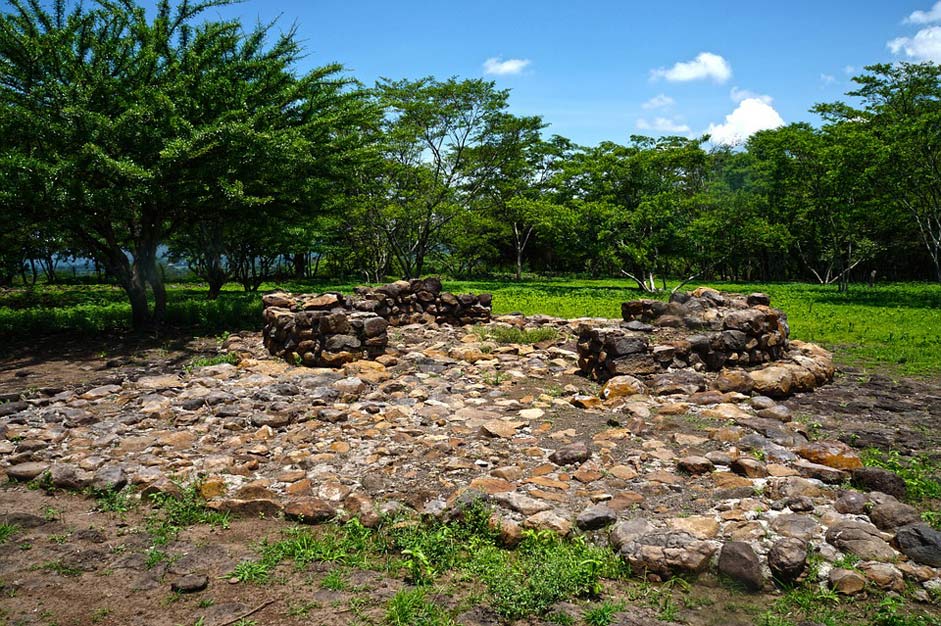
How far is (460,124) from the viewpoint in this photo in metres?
26.4

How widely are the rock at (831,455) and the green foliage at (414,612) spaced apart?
149 inches

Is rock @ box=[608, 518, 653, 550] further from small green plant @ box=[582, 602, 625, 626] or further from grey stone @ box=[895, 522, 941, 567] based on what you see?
grey stone @ box=[895, 522, 941, 567]

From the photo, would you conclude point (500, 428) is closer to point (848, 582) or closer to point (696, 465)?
point (696, 465)

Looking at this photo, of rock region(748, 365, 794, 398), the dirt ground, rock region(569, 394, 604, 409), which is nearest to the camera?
the dirt ground

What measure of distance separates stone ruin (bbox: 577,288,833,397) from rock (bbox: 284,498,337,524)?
15.9 ft


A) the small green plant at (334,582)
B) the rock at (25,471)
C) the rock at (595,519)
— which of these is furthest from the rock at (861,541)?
the rock at (25,471)

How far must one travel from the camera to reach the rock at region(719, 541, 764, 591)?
11.8ft

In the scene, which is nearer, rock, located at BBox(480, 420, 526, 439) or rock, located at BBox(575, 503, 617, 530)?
rock, located at BBox(575, 503, 617, 530)

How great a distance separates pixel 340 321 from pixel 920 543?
7774 mm

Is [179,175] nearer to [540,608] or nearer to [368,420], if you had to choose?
[368,420]

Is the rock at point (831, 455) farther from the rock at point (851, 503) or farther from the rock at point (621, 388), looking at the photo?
the rock at point (621, 388)

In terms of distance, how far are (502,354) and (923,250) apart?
36.0 metres

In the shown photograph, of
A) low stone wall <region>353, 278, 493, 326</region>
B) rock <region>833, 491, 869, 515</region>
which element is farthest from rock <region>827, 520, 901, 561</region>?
low stone wall <region>353, 278, 493, 326</region>

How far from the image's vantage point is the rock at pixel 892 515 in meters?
4.16
